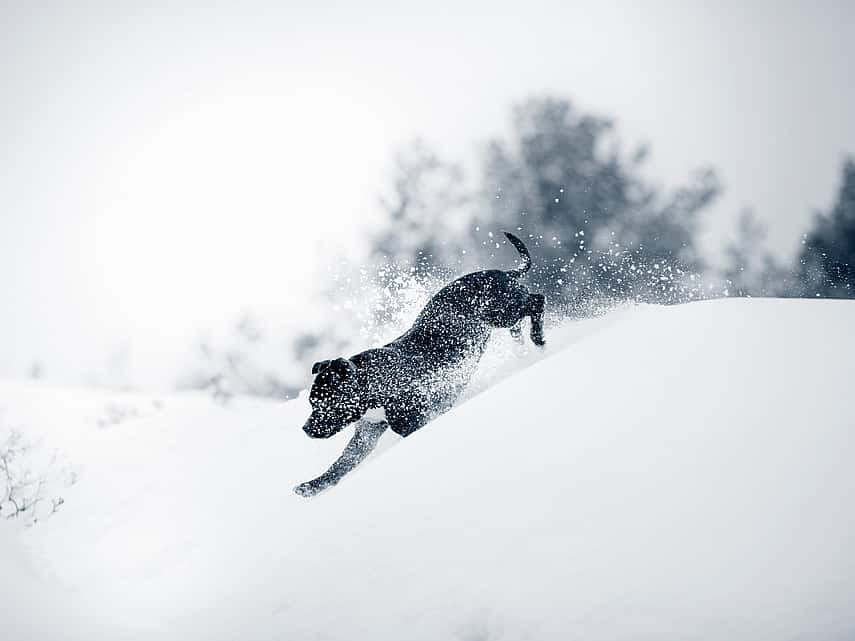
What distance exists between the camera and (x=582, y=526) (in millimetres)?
1702

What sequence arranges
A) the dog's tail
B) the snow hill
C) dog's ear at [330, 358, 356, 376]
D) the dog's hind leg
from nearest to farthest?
the snow hill
dog's ear at [330, 358, 356, 376]
the dog's hind leg
the dog's tail

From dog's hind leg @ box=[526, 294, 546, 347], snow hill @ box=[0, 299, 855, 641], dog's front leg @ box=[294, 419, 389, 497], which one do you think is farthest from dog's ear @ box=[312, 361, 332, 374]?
dog's hind leg @ box=[526, 294, 546, 347]

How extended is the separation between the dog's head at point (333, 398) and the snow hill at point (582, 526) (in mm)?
→ 446

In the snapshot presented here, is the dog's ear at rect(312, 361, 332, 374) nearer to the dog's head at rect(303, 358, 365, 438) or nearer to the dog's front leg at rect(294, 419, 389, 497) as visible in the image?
the dog's head at rect(303, 358, 365, 438)

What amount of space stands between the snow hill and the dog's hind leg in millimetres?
940

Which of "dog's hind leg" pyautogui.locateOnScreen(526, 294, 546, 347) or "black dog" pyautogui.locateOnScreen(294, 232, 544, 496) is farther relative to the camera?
"dog's hind leg" pyautogui.locateOnScreen(526, 294, 546, 347)

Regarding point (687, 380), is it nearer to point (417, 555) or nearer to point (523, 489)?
point (523, 489)

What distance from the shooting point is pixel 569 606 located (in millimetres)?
1449

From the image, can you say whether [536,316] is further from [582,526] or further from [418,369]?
[582,526]

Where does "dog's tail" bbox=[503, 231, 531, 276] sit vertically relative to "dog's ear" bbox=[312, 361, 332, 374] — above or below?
above

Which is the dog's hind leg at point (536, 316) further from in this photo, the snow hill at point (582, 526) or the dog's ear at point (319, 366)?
the dog's ear at point (319, 366)

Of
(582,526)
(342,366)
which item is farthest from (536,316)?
(582,526)

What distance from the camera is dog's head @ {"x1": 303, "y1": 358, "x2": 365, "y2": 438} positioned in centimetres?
326

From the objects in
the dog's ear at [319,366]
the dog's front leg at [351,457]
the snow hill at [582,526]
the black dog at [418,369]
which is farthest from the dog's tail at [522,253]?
the dog's ear at [319,366]
